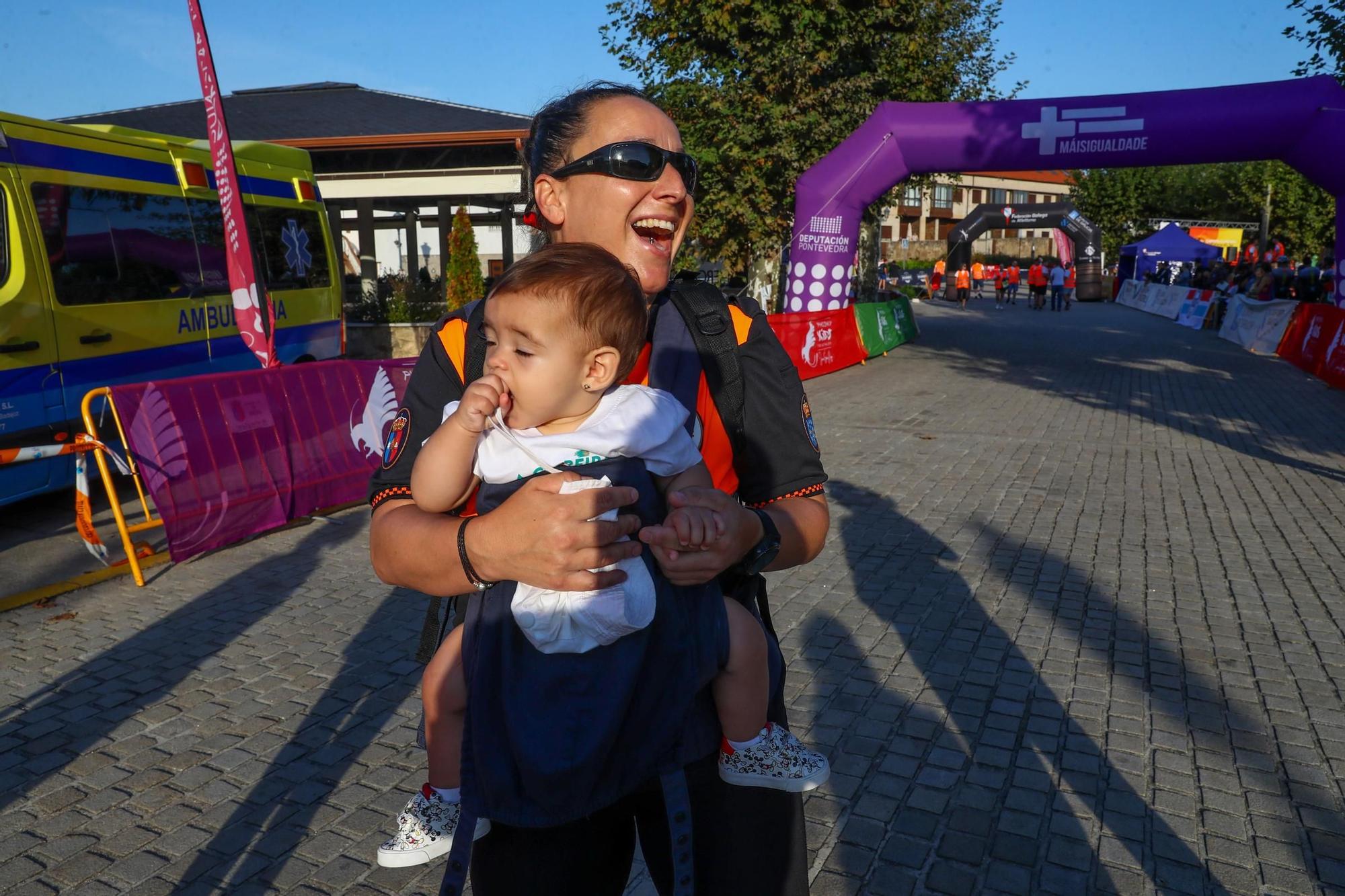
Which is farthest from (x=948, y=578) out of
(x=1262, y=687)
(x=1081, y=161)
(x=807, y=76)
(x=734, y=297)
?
(x=807, y=76)

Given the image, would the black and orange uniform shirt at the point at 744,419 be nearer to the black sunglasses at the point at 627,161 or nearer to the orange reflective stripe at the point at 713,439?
the orange reflective stripe at the point at 713,439

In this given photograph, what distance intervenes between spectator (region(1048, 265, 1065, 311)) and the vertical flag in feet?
105

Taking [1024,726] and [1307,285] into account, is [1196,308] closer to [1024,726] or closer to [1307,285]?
[1307,285]

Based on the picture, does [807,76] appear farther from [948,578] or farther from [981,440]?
[948,578]

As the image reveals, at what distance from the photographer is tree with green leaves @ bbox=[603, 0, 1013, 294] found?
18.8m

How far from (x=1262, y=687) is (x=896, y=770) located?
2034mm

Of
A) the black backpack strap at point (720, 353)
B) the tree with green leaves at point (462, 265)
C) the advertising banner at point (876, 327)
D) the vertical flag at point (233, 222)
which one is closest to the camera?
the black backpack strap at point (720, 353)

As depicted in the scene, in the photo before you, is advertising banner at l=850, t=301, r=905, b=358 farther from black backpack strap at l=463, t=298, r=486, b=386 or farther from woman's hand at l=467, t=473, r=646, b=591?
woman's hand at l=467, t=473, r=646, b=591

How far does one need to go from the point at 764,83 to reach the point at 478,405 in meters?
19.1

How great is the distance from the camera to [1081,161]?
14.8 meters

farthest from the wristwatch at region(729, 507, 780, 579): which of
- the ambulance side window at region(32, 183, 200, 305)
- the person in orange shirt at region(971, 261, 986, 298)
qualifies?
the person in orange shirt at region(971, 261, 986, 298)

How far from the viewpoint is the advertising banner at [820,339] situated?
1586 cm

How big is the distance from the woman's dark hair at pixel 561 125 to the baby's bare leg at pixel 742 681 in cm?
89

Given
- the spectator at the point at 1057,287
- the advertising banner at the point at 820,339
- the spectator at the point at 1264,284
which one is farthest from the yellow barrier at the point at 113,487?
the spectator at the point at 1057,287
